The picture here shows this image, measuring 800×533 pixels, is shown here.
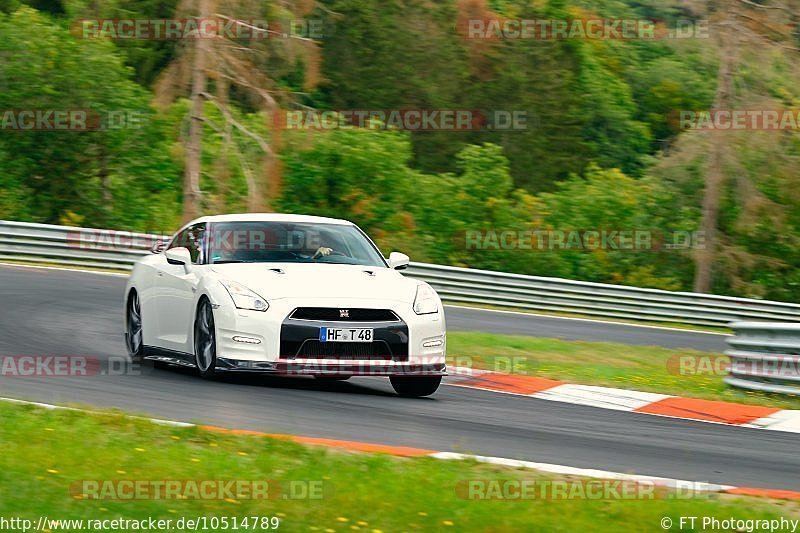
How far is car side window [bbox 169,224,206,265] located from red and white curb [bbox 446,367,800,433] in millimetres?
2622

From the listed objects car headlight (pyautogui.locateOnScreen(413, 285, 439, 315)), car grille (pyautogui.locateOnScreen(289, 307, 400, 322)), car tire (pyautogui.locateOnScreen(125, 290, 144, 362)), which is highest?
car headlight (pyautogui.locateOnScreen(413, 285, 439, 315))

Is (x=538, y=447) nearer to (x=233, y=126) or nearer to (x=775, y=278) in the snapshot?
(x=233, y=126)

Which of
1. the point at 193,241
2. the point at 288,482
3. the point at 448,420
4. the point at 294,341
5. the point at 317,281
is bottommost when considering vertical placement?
the point at 448,420

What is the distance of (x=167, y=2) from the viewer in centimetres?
3931

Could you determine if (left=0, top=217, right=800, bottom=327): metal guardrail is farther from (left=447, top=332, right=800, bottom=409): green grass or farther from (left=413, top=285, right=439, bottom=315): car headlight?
(left=413, top=285, right=439, bottom=315): car headlight

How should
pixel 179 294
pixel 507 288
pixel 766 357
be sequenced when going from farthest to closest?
pixel 507 288
pixel 766 357
pixel 179 294

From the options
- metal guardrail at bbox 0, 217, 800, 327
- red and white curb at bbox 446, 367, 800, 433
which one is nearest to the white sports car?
red and white curb at bbox 446, 367, 800, 433

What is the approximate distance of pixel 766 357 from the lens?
13250mm

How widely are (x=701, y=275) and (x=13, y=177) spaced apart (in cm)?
1834

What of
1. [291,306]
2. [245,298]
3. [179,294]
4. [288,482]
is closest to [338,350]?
[291,306]

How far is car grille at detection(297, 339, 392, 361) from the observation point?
10.1 metres

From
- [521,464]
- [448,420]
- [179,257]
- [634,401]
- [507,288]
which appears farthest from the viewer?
[507,288]

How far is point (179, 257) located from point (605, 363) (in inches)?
290

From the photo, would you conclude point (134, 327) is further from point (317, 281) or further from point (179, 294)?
point (317, 281)
